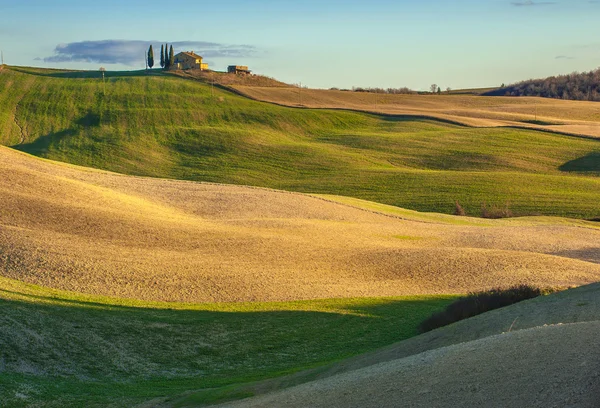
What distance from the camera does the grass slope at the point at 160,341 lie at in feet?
51.3

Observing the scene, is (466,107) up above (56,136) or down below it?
above

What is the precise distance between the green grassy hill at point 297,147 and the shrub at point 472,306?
111ft

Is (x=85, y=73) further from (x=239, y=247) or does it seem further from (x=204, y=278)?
(x=204, y=278)

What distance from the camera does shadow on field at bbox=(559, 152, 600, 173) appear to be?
71.8 metres

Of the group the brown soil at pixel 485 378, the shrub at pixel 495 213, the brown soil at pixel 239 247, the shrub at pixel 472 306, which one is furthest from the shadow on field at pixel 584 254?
the brown soil at pixel 485 378

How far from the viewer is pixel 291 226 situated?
1427 inches

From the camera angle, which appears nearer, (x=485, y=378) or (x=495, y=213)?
(x=485, y=378)

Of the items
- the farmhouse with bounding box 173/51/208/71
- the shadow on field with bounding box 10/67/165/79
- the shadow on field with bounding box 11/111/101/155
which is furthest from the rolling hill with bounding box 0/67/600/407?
the farmhouse with bounding box 173/51/208/71

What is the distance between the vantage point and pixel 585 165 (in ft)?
239

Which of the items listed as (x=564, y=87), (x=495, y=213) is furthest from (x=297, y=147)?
(x=564, y=87)

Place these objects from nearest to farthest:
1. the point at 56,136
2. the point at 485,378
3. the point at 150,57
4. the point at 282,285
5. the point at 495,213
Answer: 1. the point at 485,378
2. the point at 282,285
3. the point at 495,213
4. the point at 56,136
5. the point at 150,57

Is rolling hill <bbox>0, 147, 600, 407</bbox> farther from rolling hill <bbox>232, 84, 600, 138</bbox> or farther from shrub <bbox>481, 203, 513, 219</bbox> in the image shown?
rolling hill <bbox>232, 84, 600, 138</bbox>

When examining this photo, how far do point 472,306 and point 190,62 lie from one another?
119m

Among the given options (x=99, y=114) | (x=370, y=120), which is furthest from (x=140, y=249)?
(x=370, y=120)
